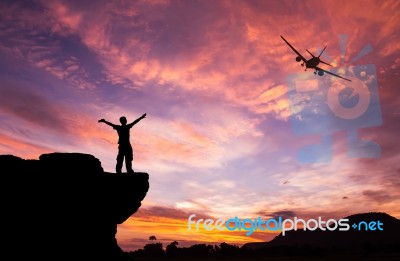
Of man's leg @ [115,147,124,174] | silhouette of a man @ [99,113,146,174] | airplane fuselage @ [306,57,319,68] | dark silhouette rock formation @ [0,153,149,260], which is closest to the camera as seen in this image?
dark silhouette rock formation @ [0,153,149,260]

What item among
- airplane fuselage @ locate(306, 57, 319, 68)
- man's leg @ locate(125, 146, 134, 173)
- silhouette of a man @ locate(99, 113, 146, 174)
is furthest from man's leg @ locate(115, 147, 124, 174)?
airplane fuselage @ locate(306, 57, 319, 68)

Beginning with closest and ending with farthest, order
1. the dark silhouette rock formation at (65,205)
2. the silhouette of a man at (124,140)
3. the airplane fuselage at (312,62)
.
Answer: the dark silhouette rock formation at (65,205), the silhouette of a man at (124,140), the airplane fuselage at (312,62)

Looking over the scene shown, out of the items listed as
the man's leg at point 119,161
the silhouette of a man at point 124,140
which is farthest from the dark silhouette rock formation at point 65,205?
the silhouette of a man at point 124,140

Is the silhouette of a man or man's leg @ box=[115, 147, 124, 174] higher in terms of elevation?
the silhouette of a man

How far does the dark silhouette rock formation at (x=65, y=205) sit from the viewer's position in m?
14.1

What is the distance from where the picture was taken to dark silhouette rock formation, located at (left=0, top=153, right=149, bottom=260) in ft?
46.1

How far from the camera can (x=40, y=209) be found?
1451 cm

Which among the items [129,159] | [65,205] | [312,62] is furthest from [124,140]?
[312,62]

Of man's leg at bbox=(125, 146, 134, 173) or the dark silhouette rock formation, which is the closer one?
the dark silhouette rock formation

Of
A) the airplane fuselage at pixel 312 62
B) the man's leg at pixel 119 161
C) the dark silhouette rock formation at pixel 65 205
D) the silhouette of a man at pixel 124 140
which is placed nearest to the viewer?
the dark silhouette rock formation at pixel 65 205

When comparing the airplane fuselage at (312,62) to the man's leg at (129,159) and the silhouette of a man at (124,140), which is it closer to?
the silhouette of a man at (124,140)

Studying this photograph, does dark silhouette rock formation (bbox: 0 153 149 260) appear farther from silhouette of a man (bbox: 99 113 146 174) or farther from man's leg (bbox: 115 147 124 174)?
silhouette of a man (bbox: 99 113 146 174)

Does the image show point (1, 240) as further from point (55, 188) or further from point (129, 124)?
point (129, 124)

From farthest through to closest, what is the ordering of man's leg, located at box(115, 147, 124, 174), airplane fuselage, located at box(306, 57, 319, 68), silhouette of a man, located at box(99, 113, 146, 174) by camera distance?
1. airplane fuselage, located at box(306, 57, 319, 68)
2. man's leg, located at box(115, 147, 124, 174)
3. silhouette of a man, located at box(99, 113, 146, 174)
